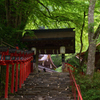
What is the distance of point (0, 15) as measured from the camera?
43.6 ft

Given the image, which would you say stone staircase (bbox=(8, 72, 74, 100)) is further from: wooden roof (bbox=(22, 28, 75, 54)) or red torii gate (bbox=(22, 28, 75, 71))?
wooden roof (bbox=(22, 28, 75, 54))

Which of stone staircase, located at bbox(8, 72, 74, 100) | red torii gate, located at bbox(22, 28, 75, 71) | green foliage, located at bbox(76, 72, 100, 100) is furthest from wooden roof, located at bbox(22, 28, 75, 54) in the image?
green foliage, located at bbox(76, 72, 100, 100)

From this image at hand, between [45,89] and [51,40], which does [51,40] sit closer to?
[51,40]

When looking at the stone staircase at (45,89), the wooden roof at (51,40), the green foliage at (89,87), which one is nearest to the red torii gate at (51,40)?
the wooden roof at (51,40)

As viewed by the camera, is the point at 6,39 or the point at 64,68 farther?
the point at 64,68

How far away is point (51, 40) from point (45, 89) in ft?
18.1

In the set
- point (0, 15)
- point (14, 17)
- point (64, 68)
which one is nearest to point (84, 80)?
point (64, 68)

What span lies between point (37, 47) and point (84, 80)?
7178mm

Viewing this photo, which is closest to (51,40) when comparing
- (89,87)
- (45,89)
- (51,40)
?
(51,40)

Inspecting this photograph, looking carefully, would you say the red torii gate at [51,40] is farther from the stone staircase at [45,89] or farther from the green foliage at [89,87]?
the green foliage at [89,87]

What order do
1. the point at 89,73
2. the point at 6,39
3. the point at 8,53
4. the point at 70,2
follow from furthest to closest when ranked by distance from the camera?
the point at 70,2 < the point at 6,39 < the point at 89,73 < the point at 8,53

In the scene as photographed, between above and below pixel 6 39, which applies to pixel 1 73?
below

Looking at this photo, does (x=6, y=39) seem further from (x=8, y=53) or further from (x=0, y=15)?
(x=8, y=53)

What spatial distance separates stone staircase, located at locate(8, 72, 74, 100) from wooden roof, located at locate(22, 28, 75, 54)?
12.1 ft
